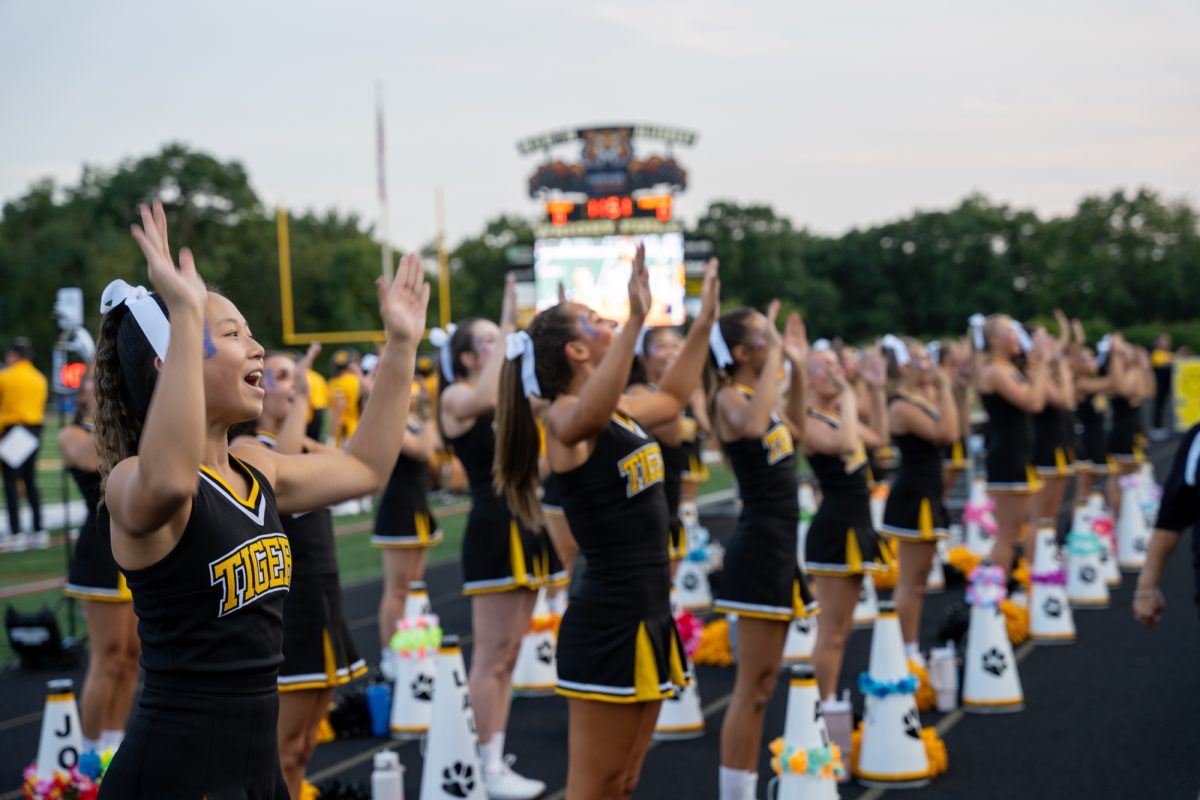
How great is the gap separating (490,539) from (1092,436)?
8.85 m

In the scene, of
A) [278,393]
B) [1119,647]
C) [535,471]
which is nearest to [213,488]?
[535,471]

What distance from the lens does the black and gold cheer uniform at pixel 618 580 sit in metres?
4.12

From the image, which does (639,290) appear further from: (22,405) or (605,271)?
(605,271)

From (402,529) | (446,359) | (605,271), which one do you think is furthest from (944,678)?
(605,271)

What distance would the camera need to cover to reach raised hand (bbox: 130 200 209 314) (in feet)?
7.06

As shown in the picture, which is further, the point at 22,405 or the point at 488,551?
the point at 22,405

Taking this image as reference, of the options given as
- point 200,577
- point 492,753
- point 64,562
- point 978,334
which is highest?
point 978,334

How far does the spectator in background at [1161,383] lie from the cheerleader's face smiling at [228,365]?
87.4 feet

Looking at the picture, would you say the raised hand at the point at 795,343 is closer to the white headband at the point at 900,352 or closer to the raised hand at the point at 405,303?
the white headband at the point at 900,352

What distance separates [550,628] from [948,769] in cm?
276

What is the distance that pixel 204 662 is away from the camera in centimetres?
254

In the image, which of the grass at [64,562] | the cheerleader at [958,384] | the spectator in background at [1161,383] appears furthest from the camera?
the spectator in background at [1161,383]

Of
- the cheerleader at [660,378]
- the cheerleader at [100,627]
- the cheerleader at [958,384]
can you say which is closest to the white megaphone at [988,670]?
the cheerleader at [660,378]

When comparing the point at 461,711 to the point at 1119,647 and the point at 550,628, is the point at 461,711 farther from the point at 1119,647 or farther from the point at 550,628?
the point at 1119,647
